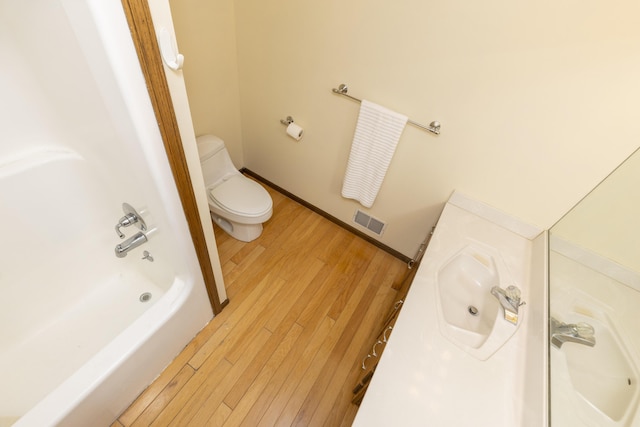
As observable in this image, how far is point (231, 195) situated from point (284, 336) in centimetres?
94

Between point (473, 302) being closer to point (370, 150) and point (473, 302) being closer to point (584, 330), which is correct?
point (584, 330)

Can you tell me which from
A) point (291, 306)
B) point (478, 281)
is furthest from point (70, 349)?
point (478, 281)

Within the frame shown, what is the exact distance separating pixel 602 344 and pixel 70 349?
203 centimetres

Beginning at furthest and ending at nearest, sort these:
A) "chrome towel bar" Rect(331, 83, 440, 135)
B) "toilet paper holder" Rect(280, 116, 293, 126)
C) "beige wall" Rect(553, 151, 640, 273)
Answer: "toilet paper holder" Rect(280, 116, 293, 126) → "chrome towel bar" Rect(331, 83, 440, 135) → "beige wall" Rect(553, 151, 640, 273)

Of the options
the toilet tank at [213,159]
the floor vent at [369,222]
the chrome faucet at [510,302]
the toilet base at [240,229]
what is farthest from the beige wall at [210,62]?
the chrome faucet at [510,302]

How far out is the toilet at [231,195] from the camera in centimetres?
179

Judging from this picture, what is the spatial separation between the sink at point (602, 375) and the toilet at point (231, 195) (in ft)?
5.15

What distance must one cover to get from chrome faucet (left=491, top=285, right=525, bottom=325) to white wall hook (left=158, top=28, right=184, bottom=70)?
4.38 ft

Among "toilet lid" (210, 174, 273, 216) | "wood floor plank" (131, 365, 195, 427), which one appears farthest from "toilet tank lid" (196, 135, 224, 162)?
"wood floor plank" (131, 365, 195, 427)

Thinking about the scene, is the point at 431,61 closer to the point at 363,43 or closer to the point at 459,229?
the point at 363,43

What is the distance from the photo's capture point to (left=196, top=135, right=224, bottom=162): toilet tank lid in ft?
5.85

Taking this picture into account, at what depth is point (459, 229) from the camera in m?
1.43

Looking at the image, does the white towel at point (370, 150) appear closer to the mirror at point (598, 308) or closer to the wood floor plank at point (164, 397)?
the mirror at point (598, 308)

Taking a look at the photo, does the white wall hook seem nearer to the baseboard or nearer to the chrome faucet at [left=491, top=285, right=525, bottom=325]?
the chrome faucet at [left=491, top=285, right=525, bottom=325]
